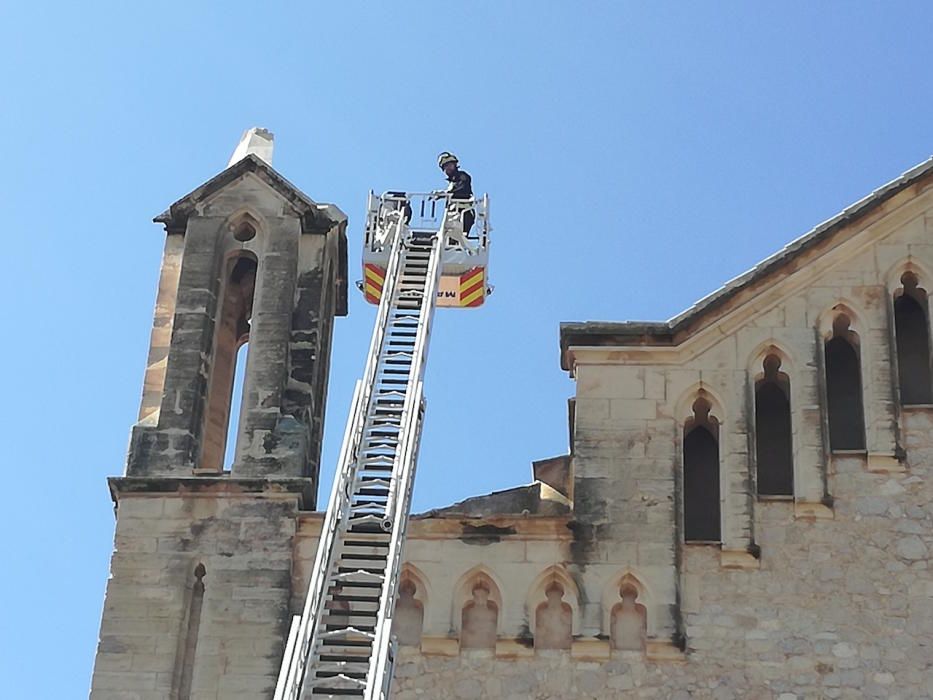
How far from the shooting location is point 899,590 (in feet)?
75.6

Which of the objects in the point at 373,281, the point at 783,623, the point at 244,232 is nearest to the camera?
the point at 783,623

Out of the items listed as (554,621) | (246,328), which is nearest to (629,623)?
(554,621)

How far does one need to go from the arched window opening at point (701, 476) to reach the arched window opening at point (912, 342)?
1.68m

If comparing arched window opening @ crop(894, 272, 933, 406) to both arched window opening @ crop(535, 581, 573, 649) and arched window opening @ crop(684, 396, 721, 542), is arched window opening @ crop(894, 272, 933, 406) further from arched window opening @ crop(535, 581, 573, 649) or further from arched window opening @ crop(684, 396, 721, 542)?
arched window opening @ crop(535, 581, 573, 649)

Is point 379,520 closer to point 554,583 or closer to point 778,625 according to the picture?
point 554,583

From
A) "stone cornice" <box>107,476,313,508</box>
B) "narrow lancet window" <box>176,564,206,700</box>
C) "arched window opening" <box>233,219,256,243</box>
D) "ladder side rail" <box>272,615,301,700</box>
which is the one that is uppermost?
"arched window opening" <box>233,219,256,243</box>

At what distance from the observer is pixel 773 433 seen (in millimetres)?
24266

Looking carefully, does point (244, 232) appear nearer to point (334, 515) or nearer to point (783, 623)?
point (334, 515)

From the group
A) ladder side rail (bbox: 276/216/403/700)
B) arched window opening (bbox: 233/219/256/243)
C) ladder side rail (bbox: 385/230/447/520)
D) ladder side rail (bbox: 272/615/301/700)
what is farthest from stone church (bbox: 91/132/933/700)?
ladder side rail (bbox: 272/615/301/700)

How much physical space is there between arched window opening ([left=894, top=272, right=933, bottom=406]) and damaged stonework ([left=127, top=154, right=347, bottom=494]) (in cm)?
511

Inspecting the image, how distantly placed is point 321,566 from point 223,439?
12.5ft

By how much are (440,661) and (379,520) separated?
1466 mm

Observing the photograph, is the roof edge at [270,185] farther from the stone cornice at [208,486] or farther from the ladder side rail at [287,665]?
the ladder side rail at [287,665]

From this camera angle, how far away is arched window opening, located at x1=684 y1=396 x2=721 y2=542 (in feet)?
78.1
